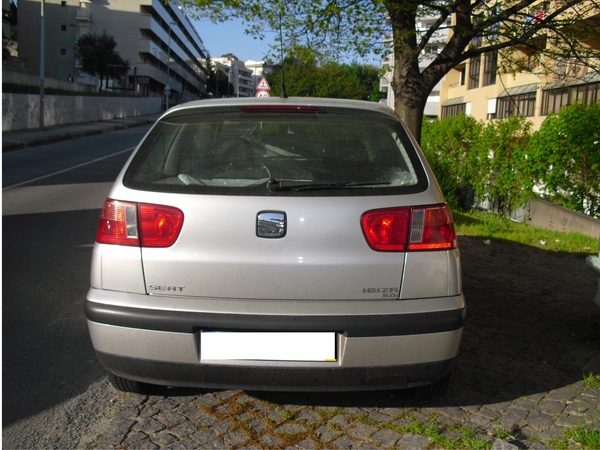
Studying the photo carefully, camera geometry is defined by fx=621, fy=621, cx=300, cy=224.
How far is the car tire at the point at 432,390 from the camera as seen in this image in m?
3.37

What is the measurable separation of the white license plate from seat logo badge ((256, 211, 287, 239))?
0.46 m

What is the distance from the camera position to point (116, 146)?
26.1 meters

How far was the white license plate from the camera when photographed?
113 inches

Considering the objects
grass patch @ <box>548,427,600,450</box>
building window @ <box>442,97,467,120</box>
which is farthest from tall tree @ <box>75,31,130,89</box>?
grass patch @ <box>548,427,600,450</box>

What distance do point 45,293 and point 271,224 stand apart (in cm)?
337

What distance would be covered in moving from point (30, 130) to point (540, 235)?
26.7m

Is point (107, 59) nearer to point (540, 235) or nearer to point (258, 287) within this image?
point (540, 235)

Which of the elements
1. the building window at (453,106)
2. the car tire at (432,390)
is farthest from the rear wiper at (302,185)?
the building window at (453,106)

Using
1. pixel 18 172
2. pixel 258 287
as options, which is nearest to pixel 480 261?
pixel 258 287

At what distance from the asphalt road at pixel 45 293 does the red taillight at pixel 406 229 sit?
1.94m

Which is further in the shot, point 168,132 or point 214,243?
point 168,132

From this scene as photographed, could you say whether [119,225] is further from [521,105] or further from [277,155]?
[521,105]

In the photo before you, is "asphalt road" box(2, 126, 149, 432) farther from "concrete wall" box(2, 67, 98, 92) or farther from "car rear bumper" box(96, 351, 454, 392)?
"concrete wall" box(2, 67, 98, 92)

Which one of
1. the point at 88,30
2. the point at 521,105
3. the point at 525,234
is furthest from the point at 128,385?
the point at 88,30
